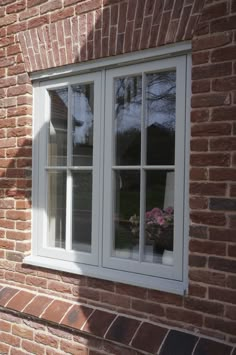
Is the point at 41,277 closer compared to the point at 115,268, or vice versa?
Result: the point at 115,268

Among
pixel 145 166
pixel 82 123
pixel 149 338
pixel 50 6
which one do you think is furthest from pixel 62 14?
pixel 149 338

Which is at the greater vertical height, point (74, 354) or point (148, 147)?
point (148, 147)

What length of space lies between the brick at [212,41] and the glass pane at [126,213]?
3.02 feet

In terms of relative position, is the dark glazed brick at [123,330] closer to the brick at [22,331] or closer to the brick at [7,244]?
the brick at [22,331]

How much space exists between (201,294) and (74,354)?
1092 mm

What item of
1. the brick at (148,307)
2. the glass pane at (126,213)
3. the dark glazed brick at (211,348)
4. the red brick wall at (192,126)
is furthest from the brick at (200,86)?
the dark glazed brick at (211,348)

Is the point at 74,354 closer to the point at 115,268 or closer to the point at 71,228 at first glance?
the point at 115,268

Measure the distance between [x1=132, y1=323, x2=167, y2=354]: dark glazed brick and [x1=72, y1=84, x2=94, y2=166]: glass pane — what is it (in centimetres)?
124

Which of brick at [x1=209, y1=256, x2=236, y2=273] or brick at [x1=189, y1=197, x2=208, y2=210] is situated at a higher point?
brick at [x1=189, y1=197, x2=208, y2=210]

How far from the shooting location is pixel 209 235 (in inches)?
96.5

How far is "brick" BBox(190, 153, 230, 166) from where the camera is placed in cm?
240

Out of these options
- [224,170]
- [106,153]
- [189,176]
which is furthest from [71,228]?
[224,170]

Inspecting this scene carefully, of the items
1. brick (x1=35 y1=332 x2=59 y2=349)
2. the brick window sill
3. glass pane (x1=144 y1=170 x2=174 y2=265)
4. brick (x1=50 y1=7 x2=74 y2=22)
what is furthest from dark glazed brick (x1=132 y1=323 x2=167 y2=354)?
brick (x1=50 y1=7 x2=74 y2=22)

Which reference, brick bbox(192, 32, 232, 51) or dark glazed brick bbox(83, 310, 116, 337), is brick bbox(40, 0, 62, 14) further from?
dark glazed brick bbox(83, 310, 116, 337)
